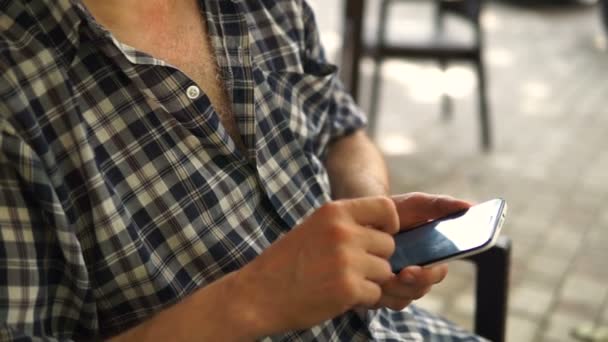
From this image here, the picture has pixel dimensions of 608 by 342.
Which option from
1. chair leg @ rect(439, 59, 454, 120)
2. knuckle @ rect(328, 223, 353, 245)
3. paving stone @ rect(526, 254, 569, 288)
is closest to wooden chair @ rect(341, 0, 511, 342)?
knuckle @ rect(328, 223, 353, 245)

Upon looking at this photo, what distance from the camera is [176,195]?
0.87 metres

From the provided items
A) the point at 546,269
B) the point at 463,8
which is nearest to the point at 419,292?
the point at 546,269

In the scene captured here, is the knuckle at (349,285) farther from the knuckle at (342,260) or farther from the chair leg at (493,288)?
the chair leg at (493,288)

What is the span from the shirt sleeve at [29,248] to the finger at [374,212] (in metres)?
0.29

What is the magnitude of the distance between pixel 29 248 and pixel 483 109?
7.86ft

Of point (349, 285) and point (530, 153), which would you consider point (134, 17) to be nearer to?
point (349, 285)

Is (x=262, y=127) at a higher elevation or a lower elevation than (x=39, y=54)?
lower

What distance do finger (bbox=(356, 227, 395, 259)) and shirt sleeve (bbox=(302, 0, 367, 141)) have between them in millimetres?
427

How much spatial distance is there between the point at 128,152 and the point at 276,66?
30 centimetres

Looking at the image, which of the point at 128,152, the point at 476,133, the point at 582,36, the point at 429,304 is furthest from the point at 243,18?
the point at 582,36

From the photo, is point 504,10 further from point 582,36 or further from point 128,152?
point 128,152

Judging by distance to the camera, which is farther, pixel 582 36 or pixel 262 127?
pixel 582 36

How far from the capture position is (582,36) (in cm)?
414

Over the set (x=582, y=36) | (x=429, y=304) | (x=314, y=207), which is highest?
(x=314, y=207)
